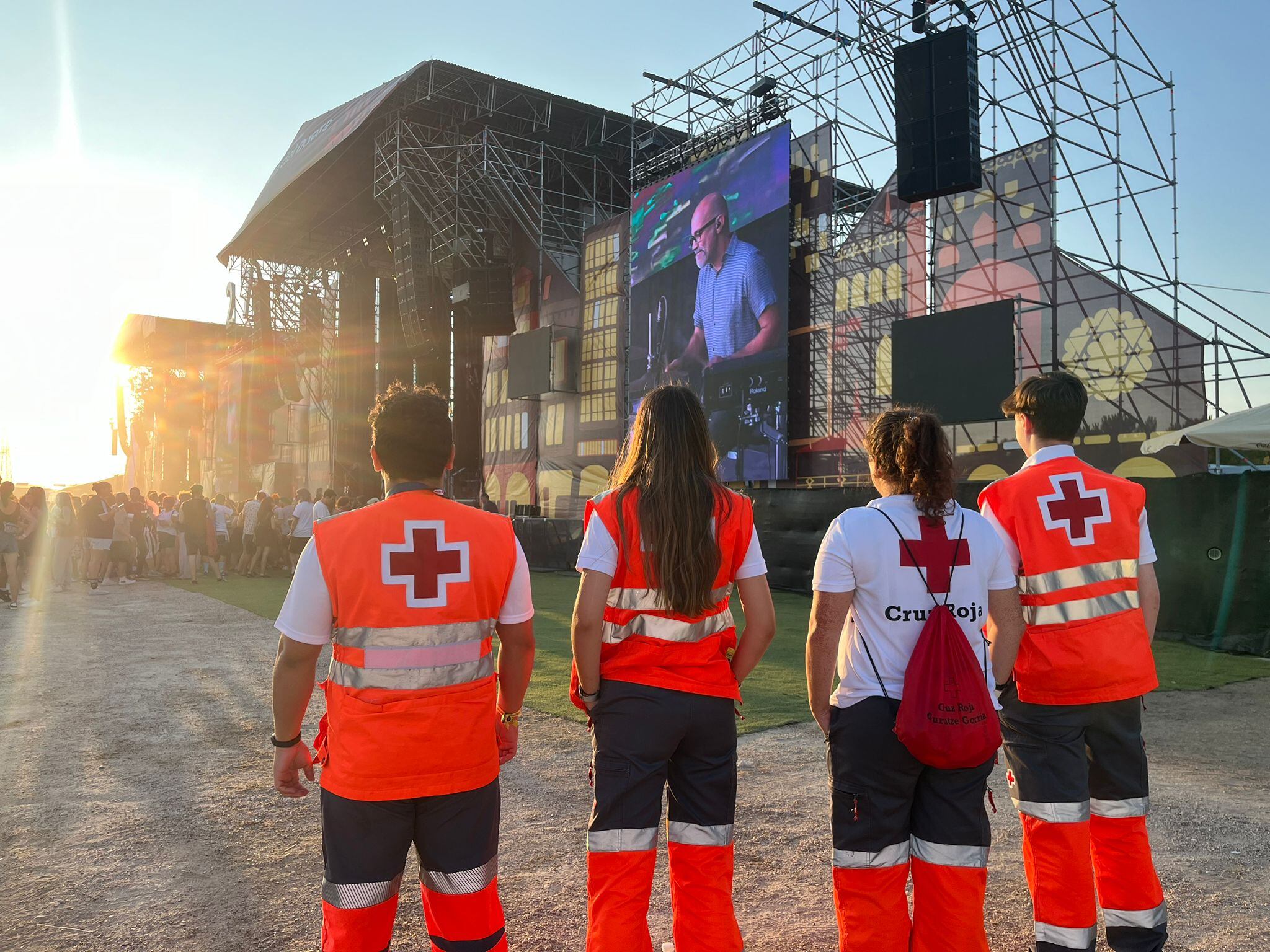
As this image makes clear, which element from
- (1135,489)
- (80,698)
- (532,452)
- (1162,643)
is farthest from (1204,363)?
(532,452)

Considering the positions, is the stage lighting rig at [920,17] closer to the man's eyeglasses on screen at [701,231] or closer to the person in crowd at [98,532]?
the man's eyeglasses on screen at [701,231]

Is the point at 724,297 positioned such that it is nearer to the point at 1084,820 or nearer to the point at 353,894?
the point at 1084,820

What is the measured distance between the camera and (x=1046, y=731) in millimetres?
2535

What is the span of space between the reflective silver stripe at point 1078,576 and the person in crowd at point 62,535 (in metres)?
14.7

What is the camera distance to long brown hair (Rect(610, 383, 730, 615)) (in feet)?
7.56

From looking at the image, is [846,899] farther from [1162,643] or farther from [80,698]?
[1162,643]

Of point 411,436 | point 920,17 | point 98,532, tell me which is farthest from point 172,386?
point 411,436

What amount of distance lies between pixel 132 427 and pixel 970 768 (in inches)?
2872

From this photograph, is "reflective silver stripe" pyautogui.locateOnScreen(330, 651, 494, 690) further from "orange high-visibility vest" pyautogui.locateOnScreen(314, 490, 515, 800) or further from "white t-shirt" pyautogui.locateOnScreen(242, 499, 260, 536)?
"white t-shirt" pyautogui.locateOnScreen(242, 499, 260, 536)

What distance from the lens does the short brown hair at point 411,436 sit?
2170 mm

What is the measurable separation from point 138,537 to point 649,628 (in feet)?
57.8

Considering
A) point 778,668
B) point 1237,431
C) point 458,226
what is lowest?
point 778,668

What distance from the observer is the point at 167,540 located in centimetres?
1739

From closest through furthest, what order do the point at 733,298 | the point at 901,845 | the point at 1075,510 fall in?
the point at 901,845, the point at 1075,510, the point at 733,298
